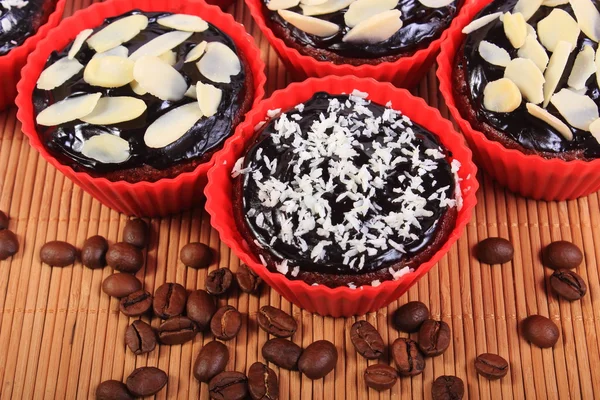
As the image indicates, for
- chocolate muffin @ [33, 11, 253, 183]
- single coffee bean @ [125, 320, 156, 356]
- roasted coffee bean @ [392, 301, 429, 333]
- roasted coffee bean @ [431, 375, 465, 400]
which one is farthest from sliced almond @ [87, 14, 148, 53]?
roasted coffee bean @ [431, 375, 465, 400]

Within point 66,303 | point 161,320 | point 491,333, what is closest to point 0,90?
point 66,303

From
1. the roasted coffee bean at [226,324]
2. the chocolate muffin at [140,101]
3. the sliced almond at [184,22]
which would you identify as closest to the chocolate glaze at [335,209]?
the chocolate muffin at [140,101]

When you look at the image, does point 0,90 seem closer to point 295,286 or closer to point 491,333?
point 295,286

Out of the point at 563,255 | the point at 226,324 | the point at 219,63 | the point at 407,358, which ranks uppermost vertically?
the point at 219,63

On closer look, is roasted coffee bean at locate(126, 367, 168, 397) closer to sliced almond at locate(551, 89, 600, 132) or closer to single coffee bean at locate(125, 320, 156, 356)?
single coffee bean at locate(125, 320, 156, 356)

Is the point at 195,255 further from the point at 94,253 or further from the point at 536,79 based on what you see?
the point at 536,79

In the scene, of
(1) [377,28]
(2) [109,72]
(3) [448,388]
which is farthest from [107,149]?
(3) [448,388]
